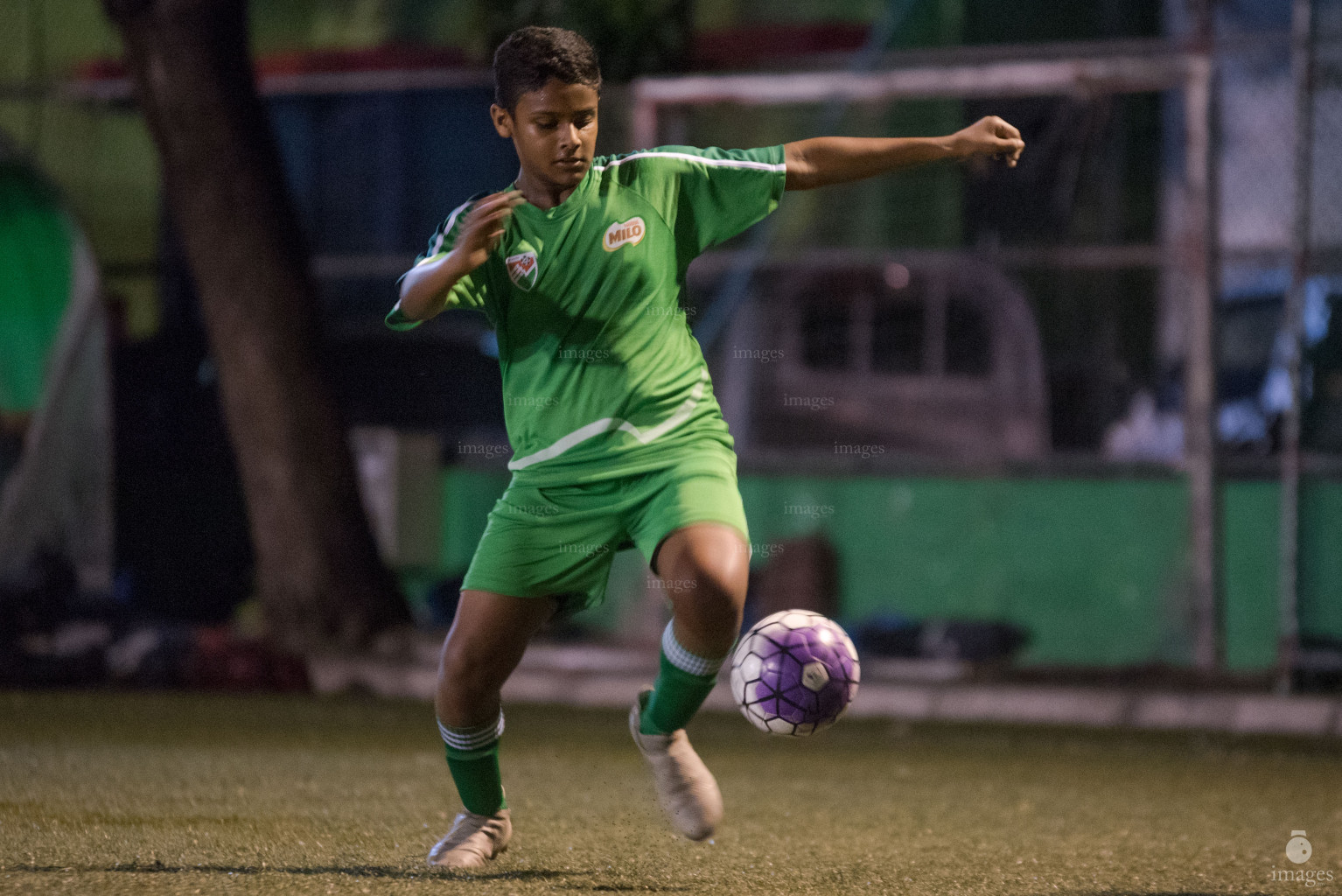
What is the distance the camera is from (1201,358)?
33.5ft

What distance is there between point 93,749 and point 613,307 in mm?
4054

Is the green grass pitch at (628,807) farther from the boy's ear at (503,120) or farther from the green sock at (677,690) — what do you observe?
the boy's ear at (503,120)

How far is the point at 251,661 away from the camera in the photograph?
34.2ft

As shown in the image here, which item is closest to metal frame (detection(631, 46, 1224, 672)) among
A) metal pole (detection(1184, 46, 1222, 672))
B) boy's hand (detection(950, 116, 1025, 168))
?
metal pole (detection(1184, 46, 1222, 672))

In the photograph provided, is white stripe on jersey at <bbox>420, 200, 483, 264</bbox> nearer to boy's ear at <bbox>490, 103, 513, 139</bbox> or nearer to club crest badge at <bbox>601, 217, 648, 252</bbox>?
boy's ear at <bbox>490, 103, 513, 139</bbox>

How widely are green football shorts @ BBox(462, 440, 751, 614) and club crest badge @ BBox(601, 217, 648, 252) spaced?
0.55 metres

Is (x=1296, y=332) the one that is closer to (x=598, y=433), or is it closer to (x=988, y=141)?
(x=988, y=141)

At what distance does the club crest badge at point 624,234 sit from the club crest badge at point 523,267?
0.60 feet

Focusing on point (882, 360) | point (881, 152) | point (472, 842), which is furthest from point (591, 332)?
point (882, 360)

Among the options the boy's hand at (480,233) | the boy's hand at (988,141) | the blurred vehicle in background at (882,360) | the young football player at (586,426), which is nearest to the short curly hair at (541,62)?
the young football player at (586,426)

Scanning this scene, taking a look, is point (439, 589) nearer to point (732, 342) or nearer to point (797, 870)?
point (732, 342)

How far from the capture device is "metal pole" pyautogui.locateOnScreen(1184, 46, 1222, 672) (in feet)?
33.2

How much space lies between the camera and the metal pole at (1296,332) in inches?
384

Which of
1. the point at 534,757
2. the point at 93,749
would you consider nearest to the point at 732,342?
the point at 534,757
